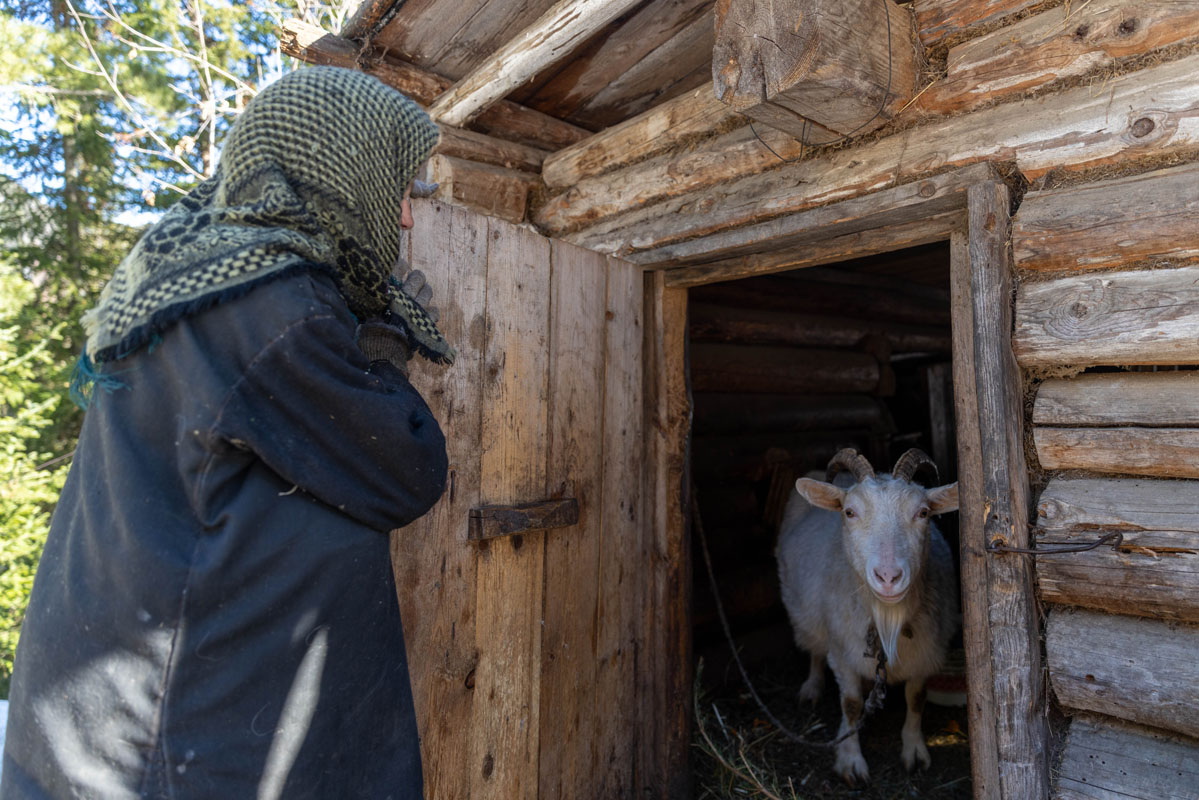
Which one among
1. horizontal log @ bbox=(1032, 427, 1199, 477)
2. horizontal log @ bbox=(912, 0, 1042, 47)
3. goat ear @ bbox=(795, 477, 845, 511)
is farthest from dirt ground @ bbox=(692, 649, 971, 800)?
horizontal log @ bbox=(912, 0, 1042, 47)

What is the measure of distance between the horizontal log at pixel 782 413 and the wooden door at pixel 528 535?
2.34 meters

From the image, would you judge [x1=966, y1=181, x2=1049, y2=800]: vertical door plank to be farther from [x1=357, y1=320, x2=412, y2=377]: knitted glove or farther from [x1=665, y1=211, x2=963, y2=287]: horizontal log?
[x1=357, y1=320, x2=412, y2=377]: knitted glove

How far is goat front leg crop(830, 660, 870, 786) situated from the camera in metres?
Result: 4.49

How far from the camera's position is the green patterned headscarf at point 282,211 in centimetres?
166

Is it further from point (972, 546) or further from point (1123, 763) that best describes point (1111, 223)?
point (1123, 763)

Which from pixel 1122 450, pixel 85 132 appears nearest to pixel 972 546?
pixel 1122 450

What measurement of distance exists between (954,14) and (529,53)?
6.09ft

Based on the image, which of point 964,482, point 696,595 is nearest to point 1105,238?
point 964,482

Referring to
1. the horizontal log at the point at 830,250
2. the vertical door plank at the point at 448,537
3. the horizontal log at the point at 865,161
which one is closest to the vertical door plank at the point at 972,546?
the horizontal log at the point at 830,250

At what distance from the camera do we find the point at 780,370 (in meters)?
6.71

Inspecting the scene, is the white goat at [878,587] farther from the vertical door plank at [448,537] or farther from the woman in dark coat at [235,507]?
the woman in dark coat at [235,507]

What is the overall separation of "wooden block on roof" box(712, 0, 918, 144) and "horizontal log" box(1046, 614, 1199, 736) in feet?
6.44

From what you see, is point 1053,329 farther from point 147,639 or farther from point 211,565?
point 147,639

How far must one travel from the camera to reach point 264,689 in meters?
1.71
